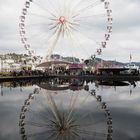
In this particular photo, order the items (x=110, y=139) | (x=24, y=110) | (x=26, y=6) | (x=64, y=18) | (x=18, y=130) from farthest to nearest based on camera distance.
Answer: (x=26, y=6) → (x=64, y=18) → (x=24, y=110) → (x=18, y=130) → (x=110, y=139)

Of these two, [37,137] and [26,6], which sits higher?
[26,6]

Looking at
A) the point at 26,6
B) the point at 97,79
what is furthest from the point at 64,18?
the point at 97,79

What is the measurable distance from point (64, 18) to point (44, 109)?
4167 cm

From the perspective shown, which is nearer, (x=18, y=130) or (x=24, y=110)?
(x=18, y=130)

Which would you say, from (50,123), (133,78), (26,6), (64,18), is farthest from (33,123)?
(133,78)

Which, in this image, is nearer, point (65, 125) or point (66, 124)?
point (65, 125)

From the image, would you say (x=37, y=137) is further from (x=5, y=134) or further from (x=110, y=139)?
(x=110, y=139)

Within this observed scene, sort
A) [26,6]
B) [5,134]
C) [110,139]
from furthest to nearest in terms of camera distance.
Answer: [26,6] → [5,134] → [110,139]

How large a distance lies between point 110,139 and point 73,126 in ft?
12.1

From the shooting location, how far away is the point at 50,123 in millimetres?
20281

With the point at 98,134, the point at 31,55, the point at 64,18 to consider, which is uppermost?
the point at 64,18

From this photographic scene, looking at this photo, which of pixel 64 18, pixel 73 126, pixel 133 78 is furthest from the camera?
pixel 133 78

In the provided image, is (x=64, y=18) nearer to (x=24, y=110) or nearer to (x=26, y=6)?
(x=26, y=6)

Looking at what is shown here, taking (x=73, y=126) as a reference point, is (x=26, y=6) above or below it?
above
